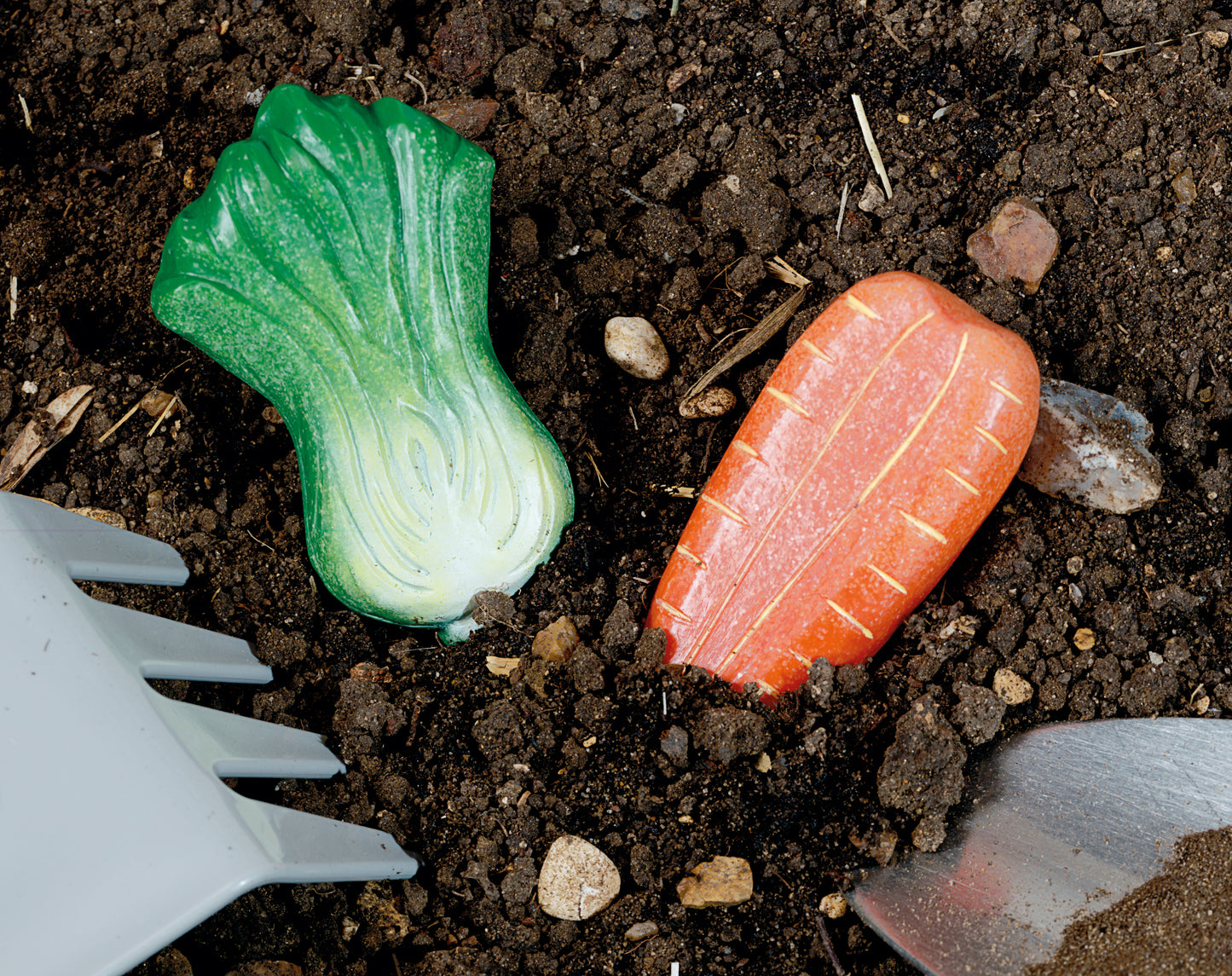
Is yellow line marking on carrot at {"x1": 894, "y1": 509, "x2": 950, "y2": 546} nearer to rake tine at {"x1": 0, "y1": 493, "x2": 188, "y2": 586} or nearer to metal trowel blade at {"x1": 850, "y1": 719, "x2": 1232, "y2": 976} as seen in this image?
metal trowel blade at {"x1": 850, "y1": 719, "x2": 1232, "y2": 976}

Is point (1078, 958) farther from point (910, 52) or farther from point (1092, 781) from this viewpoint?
point (910, 52)

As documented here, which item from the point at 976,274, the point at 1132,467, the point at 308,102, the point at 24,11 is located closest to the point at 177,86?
the point at 24,11

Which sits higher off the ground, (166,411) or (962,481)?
(166,411)

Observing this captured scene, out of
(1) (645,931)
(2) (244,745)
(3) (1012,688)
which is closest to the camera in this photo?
(2) (244,745)

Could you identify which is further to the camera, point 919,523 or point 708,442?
point 708,442

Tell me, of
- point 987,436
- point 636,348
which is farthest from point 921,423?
point 636,348

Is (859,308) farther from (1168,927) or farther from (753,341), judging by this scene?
(1168,927)
